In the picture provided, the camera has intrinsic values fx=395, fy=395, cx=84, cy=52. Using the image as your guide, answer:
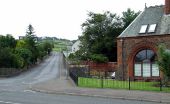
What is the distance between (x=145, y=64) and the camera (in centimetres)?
4350

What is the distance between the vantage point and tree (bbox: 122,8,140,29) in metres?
82.6

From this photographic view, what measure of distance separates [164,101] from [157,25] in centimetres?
2368

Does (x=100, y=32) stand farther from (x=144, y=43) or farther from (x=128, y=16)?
(x=144, y=43)

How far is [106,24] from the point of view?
267 feet

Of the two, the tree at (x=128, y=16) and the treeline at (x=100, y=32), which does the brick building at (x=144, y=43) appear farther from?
the tree at (x=128, y=16)

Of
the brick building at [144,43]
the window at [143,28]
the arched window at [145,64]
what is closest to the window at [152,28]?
the brick building at [144,43]

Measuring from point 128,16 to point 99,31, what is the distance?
8.07 m

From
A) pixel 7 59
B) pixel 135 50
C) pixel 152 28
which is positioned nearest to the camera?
pixel 152 28

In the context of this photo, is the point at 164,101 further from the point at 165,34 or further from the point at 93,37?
the point at 93,37

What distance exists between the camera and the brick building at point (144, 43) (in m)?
42.5

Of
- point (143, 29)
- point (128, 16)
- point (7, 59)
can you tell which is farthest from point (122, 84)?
point (128, 16)

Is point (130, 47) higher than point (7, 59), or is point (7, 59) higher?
point (130, 47)

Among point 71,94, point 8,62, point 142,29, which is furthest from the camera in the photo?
point 8,62

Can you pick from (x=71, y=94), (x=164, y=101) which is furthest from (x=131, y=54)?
(x=164, y=101)
